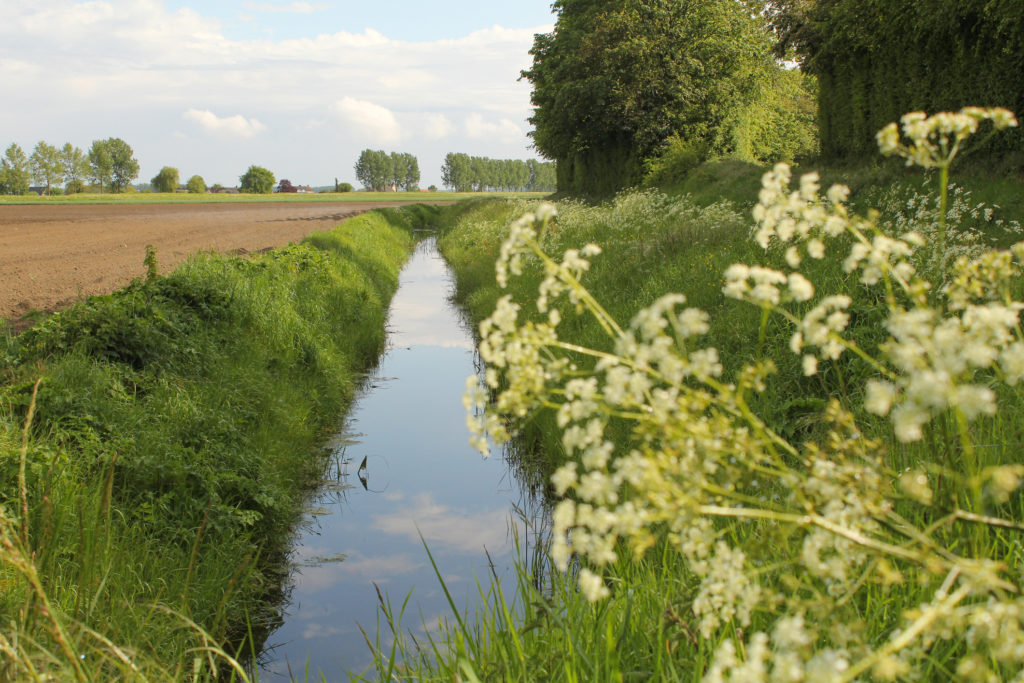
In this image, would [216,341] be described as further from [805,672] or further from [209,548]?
[805,672]

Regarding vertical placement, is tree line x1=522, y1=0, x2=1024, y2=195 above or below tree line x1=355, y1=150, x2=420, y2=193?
below

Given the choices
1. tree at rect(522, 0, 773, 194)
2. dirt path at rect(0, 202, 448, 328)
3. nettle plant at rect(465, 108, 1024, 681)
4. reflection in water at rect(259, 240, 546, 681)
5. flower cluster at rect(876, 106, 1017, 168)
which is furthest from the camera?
tree at rect(522, 0, 773, 194)

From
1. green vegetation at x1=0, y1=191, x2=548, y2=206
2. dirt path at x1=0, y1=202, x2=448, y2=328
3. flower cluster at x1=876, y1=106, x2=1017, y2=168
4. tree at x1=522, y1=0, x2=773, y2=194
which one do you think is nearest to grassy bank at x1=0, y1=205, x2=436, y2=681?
dirt path at x1=0, y1=202, x2=448, y2=328

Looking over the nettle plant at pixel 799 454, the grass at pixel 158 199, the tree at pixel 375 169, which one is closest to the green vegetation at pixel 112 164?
the grass at pixel 158 199

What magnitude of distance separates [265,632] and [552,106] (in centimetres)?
3263

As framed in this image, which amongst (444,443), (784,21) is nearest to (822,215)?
(444,443)

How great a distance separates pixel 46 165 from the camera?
110 m

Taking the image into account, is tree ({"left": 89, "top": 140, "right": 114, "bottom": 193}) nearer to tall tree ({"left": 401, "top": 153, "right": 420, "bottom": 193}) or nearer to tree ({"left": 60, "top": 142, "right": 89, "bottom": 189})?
tree ({"left": 60, "top": 142, "right": 89, "bottom": 189})

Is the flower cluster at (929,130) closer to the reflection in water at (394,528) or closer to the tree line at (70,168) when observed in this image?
the reflection in water at (394,528)

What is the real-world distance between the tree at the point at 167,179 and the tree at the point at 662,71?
107322 mm

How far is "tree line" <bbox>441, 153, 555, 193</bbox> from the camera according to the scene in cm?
16825

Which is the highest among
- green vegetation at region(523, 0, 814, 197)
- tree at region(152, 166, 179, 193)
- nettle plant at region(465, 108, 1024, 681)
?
tree at region(152, 166, 179, 193)

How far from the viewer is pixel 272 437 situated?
7043 millimetres

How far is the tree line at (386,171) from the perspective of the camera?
174875mm
